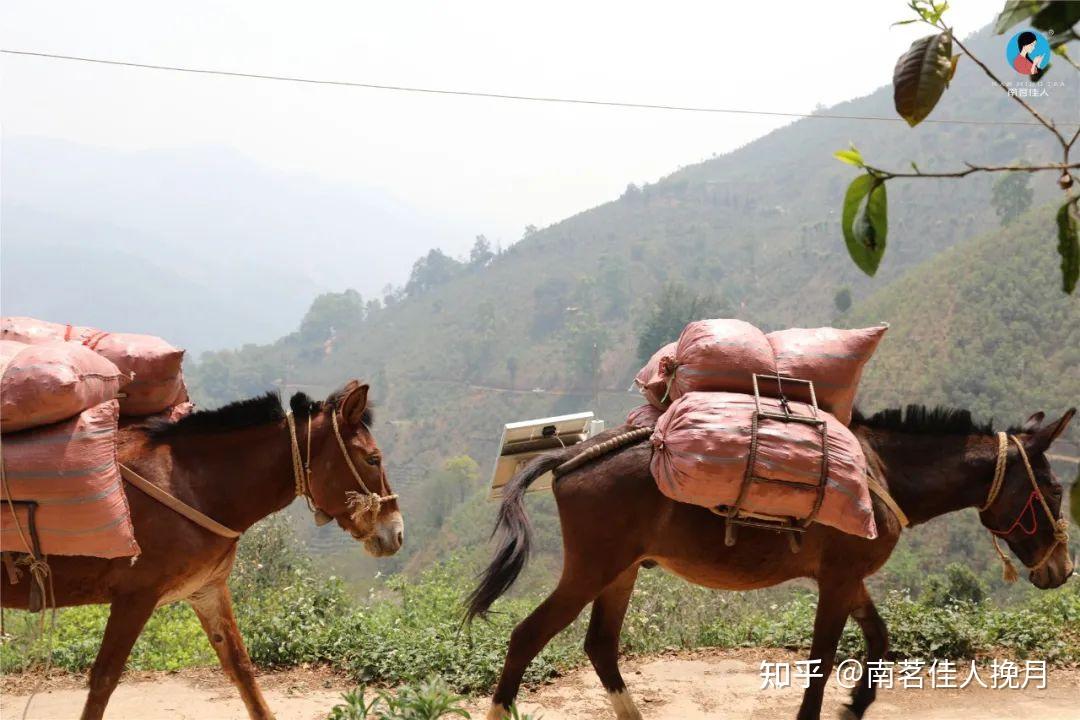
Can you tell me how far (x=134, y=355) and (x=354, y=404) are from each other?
1078 millimetres

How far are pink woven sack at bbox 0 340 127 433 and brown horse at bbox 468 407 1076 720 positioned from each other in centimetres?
207

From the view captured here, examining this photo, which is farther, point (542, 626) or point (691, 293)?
point (691, 293)

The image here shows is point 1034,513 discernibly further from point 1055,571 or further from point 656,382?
point 656,382

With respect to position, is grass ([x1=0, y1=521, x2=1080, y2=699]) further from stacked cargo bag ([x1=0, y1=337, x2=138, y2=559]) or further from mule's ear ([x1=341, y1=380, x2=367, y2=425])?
stacked cargo bag ([x1=0, y1=337, x2=138, y2=559])

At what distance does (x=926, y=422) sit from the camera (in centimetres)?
498

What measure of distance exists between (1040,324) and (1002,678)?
106ft

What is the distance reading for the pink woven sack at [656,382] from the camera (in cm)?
480

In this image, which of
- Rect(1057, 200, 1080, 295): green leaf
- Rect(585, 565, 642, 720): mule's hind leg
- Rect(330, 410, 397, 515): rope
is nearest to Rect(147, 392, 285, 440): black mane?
Rect(330, 410, 397, 515): rope

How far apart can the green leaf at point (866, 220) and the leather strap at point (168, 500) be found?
3447 millimetres

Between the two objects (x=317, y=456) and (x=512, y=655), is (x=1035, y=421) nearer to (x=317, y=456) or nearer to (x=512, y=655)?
(x=512, y=655)

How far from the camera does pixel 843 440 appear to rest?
4230 mm

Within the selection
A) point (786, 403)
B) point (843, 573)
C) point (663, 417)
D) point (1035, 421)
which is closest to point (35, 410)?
point (663, 417)

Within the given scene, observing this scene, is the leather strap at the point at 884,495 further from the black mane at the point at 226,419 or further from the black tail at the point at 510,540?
the black mane at the point at 226,419

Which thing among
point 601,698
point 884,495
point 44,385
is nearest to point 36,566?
point 44,385
